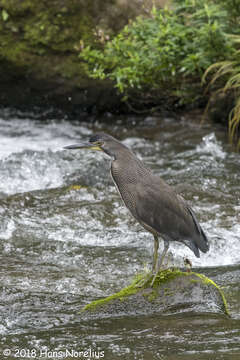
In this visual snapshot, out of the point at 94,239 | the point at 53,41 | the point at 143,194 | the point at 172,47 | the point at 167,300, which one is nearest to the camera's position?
the point at 167,300

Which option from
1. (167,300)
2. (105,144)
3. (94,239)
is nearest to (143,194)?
(105,144)

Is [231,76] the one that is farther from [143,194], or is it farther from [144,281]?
[144,281]

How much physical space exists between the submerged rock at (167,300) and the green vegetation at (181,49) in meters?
3.69

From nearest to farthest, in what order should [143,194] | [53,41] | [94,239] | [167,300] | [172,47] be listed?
[167,300], [143,194], [94,239], [172,47], [53,41]

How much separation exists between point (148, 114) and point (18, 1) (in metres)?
2.54

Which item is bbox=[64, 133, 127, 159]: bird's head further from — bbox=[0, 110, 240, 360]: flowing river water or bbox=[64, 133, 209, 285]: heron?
bbox=[0, 110, 240, 360]: flowing river water

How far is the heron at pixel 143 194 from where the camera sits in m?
3.92

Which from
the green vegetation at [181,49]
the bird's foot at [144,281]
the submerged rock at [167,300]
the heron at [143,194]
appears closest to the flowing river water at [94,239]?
the submerged rock at [167,300]

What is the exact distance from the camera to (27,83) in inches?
365

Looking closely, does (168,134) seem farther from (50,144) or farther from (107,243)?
(107,243)

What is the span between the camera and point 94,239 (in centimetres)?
541

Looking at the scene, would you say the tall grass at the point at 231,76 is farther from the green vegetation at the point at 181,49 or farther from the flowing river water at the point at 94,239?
the flowing river water at the point at 94,239

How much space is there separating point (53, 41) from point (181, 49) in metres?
2.36

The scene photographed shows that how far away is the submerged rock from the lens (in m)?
3.71
